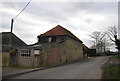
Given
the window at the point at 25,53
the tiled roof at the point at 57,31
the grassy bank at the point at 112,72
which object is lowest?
the grassy bank at the point at 112,72

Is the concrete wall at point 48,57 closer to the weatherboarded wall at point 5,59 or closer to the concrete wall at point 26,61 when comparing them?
the concrete wall at point 26,61

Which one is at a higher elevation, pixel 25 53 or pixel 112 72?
Result: pixel 25 53

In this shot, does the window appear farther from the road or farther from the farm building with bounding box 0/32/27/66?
the road

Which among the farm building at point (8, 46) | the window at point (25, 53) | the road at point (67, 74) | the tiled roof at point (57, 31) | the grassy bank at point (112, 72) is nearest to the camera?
the grassy bank at point (112, 72)

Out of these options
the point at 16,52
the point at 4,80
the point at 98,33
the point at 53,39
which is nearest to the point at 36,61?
the point at 16,52

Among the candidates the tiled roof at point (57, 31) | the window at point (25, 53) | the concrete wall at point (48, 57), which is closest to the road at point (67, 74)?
the concrete wall at point (48, 57)

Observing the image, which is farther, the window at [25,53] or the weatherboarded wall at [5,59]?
the weatherboarded wall at [5,59]

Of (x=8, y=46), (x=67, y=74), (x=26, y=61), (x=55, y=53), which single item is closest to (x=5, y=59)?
(x=26, y=61)

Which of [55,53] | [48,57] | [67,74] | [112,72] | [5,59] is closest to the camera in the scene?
[112,72]

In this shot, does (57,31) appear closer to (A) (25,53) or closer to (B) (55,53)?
(B) (55,53)

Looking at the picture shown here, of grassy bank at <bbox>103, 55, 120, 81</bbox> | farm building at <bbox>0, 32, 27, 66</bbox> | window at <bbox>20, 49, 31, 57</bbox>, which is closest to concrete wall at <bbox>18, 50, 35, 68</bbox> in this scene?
window at <bbox>20, 49, 31, 57</bbox>

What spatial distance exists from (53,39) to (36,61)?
15.9 m

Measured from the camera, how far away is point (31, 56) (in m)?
24.1

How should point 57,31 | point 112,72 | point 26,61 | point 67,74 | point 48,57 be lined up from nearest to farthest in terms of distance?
point 112,72 → point 67,74 → point 26,61 → point 48,57 → point 57,31
